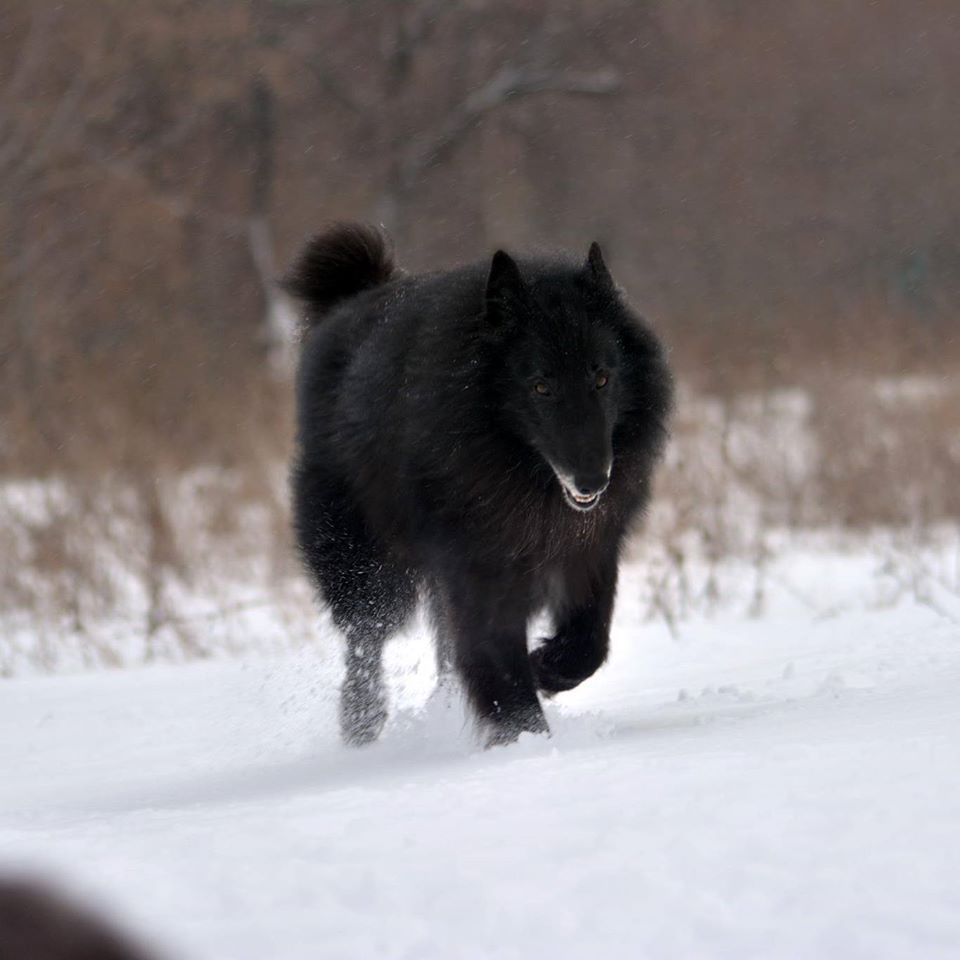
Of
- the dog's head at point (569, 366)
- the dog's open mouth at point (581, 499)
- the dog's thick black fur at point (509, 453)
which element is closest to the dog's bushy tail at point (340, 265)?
the dog's thick black fur at point (509, 453)

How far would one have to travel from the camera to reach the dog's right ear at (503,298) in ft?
12.4

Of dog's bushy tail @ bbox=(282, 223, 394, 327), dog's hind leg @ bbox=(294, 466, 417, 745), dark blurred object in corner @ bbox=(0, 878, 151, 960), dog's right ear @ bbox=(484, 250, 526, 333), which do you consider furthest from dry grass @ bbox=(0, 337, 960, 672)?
dark blurred object in corner @ bbox=(0, 878, 151, 960)

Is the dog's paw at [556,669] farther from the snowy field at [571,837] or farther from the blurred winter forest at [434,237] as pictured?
the blurred winter forest at [434,237]

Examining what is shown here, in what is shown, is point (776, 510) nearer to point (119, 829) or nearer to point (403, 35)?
point (119, 829)

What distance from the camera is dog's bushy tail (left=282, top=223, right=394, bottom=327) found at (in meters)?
4.97

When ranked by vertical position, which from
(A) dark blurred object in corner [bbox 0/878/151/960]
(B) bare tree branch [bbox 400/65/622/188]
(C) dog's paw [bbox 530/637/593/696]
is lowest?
(C) dog's paw [bbox 530/637/593/696]

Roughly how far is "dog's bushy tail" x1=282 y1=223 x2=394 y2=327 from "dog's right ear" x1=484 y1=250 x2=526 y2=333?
1236mm

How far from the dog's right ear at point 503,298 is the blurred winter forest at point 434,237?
9.92ft

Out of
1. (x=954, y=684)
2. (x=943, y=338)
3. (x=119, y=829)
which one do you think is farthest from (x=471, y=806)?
(x=943, y=338)

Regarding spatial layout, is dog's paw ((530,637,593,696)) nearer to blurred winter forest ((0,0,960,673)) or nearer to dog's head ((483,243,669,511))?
dog's head ((483,243,669,511))

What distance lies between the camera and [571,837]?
2.25 m

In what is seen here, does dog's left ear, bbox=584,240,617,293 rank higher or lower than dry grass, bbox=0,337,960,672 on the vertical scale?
higher

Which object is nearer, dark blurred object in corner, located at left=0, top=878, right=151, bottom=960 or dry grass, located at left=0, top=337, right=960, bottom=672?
dark blurred object in corner, located at left=0, top=878, right=151, bottom=960

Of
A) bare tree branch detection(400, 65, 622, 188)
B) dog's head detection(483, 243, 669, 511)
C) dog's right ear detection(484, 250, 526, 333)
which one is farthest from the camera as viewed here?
bare tree branch detection(400, 65, 622, 188)
